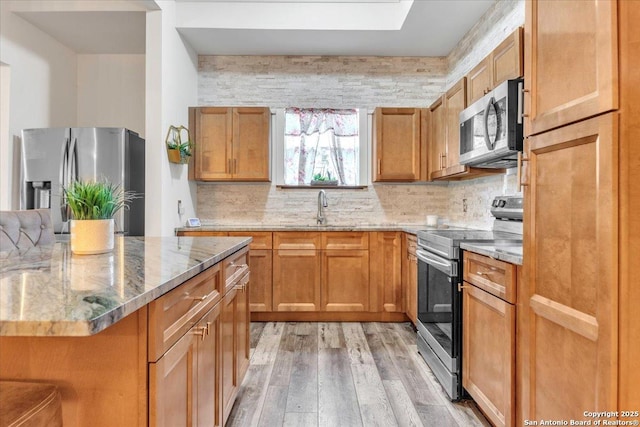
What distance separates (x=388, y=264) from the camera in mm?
3570

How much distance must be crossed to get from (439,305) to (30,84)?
4.11m

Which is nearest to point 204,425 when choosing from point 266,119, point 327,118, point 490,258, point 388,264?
→ point 490,258

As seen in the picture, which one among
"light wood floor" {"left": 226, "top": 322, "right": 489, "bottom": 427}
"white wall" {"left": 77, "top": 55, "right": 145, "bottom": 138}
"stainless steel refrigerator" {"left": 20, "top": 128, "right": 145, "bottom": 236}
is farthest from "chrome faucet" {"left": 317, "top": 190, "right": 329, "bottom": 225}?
"white wall" {"left": 77, "top": 55, "right": 145, "bottom": 138}

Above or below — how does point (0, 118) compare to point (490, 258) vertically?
above

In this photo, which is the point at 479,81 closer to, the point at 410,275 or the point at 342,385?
the point at 410,275

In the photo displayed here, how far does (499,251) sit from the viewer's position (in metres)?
1.72

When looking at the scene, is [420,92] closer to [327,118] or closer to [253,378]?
[327,118]

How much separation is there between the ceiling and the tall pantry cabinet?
2258 mm

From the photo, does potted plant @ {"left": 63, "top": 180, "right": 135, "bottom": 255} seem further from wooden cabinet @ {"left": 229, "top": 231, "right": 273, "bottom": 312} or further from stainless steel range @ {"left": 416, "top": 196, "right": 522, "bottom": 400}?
wooden cabinet @ {"left": 229, "top": 231, "right": 273, "bottom": 312}

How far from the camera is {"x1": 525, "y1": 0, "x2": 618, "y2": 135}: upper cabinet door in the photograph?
40.7 inches

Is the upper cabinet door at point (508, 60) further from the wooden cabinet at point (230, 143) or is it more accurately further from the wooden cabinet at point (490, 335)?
the wooden cabinet at point (230, 143)

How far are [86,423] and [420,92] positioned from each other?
415cm

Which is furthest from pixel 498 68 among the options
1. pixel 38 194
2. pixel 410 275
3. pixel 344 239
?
pixel 38 194

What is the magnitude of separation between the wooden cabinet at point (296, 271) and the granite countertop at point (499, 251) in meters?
1.71
